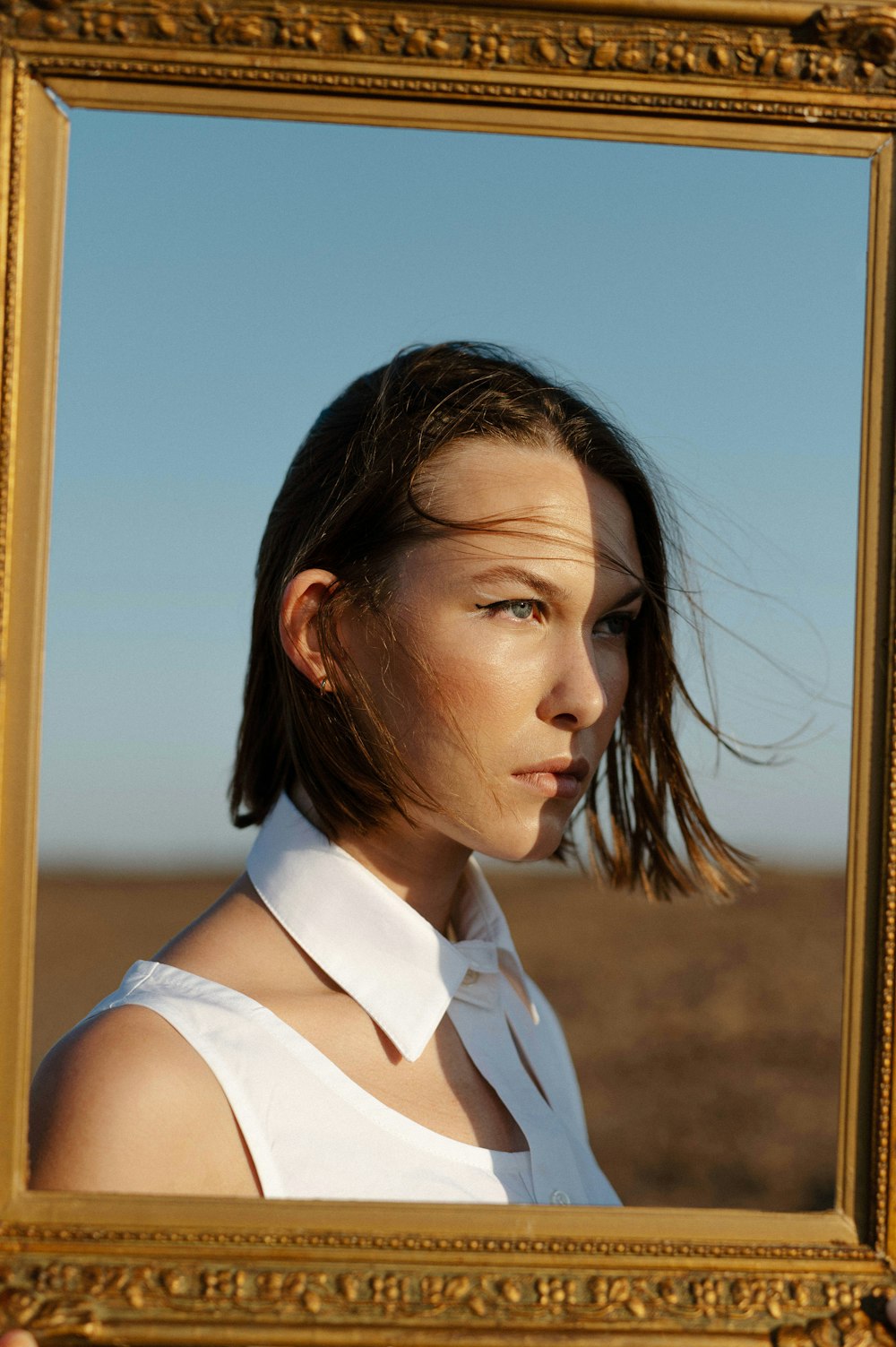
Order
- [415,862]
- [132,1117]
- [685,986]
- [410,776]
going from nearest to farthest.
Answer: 1. [132,1117]
2. [410,776]
3. [415,862]
4. [685,986]

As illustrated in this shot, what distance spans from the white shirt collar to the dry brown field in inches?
5.2

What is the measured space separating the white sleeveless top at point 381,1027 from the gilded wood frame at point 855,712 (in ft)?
0.47

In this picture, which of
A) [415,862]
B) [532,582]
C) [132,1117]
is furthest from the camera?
[415,862]

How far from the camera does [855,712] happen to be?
1.47m

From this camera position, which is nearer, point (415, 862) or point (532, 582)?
point (532, 582)

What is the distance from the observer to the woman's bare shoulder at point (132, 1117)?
1.35m

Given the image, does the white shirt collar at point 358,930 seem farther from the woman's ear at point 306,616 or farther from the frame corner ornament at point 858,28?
the frame corner ornament at point 858,28

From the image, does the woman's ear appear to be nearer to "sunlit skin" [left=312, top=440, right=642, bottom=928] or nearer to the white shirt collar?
"sunlit skin" [left=312, top=440, right=642, bottom=928]

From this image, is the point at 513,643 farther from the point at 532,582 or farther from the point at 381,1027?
the point at 381,1027

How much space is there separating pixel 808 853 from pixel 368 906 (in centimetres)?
69

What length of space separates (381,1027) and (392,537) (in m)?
0.77

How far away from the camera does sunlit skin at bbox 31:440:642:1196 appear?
5.31 feet

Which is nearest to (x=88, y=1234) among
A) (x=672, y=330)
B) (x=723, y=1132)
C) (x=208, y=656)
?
(x=208, y=656)

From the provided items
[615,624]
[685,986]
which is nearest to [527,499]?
[615,624]
